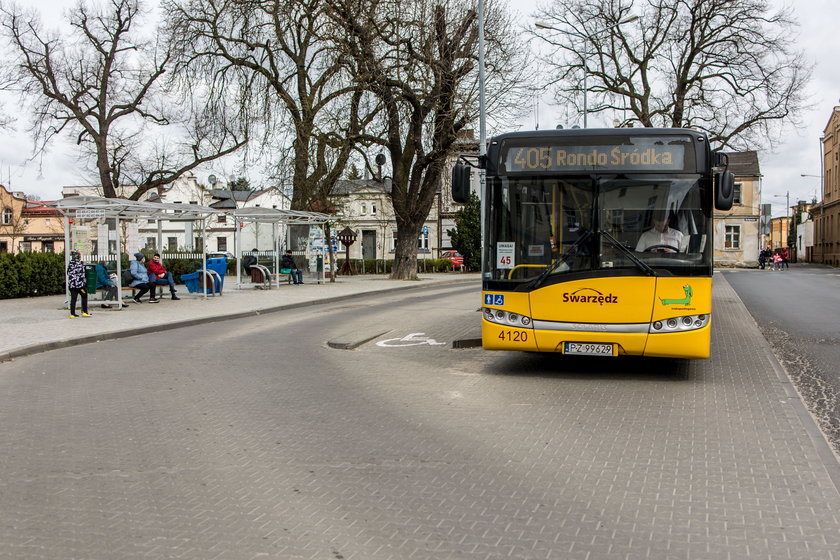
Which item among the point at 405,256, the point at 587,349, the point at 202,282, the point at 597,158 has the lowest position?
the point at 587,349

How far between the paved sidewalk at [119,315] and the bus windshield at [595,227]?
7.39 metres

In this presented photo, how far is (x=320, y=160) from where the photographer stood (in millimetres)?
30781

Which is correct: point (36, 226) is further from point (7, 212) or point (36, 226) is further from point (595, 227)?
point (595, 227)

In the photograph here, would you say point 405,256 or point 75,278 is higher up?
point 405,256

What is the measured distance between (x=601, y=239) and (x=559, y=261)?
539 millimetres

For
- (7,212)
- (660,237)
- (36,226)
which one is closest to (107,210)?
(660,237)

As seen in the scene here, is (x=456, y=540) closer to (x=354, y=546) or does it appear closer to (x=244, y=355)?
(x=354, y=546)

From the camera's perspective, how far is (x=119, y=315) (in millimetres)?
18188

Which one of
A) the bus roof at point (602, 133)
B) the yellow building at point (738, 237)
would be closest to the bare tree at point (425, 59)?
the bus roof at point (602, 133)

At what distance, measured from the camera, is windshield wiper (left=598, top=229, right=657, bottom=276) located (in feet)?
29.7

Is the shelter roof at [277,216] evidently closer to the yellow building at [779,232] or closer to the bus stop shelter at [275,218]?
the bus stop shelter at [275,218]

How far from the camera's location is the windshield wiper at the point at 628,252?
9.06m

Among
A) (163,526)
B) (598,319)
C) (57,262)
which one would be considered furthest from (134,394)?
(57,262)

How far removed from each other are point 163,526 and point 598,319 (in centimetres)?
597
